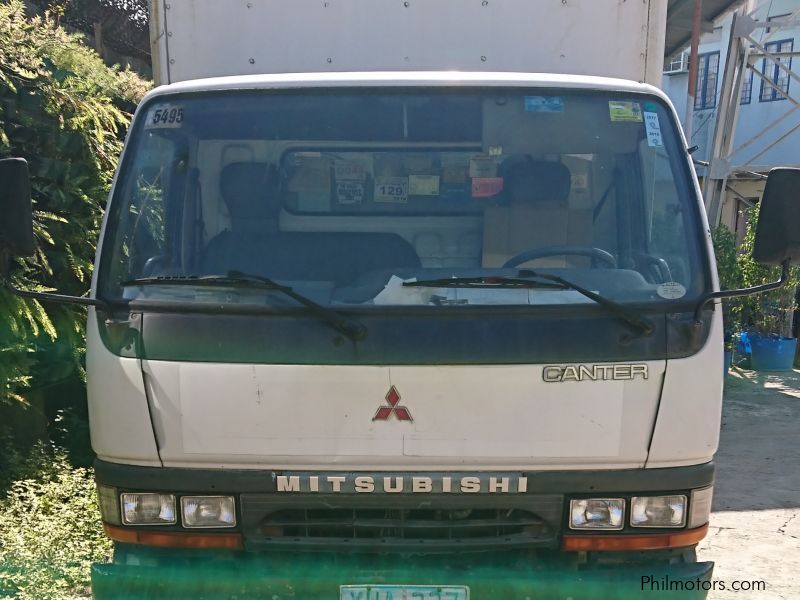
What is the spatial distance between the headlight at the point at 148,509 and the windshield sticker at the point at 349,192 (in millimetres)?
1262

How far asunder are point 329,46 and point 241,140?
2.54 ft

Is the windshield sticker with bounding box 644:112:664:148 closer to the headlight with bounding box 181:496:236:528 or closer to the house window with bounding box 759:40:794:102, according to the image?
the headlight with bounding box 181:496:236:528

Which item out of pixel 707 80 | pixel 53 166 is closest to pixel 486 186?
pixel 53 166

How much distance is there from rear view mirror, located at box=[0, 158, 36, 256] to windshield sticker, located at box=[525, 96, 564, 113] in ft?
5.76

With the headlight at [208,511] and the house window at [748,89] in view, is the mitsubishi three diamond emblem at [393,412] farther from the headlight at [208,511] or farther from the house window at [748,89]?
the house window at [748,89]

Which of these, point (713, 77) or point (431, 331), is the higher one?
point (713, 77)

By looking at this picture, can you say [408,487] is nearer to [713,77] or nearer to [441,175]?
[441,175]

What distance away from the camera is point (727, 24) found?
51.6ft

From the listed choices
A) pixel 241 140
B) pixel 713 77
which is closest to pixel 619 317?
pixel 241 140

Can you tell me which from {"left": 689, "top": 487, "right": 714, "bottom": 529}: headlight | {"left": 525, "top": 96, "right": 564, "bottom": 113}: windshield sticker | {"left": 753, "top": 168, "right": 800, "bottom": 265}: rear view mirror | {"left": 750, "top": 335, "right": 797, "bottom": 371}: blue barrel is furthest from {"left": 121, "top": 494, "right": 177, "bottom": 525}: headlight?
{"left": 750, "top": 335, "right": 797, "bottom": 371}: blue barrel

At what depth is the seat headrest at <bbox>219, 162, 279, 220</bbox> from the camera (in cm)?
303

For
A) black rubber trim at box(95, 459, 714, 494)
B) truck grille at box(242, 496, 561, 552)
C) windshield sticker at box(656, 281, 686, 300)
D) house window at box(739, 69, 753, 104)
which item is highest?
house window at box(739, 69, 753, 104)

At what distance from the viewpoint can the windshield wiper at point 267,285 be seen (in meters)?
2.61

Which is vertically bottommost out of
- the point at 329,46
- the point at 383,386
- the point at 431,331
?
the point at 383,386
